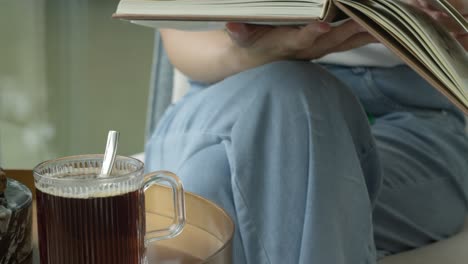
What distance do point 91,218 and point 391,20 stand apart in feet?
0.87

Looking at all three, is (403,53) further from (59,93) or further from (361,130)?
(59,93)

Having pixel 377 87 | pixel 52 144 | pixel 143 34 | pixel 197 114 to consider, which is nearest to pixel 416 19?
pixel 197 114

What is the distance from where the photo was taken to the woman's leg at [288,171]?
2.08 ft

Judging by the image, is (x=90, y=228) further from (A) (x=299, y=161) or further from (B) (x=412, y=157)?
(B) (x=412, y=157)

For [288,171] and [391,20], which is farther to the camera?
[288,171]

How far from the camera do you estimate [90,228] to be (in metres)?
0.43

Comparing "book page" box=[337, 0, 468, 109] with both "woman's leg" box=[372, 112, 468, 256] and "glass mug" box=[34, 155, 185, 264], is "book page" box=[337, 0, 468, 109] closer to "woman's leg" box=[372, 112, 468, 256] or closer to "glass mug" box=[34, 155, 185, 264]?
"glass mug" box=[34, 155, 185, 264]

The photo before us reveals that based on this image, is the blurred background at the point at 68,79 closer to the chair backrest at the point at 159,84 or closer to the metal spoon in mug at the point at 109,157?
the chair backrest at the point at 159,84

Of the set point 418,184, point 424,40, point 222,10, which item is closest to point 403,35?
point 424,40

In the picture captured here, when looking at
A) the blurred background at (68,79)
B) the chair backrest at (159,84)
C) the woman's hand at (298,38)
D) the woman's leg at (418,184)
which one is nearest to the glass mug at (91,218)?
the woman's hand at (298,38)

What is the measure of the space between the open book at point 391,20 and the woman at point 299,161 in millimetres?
91

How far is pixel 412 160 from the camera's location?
86 cm

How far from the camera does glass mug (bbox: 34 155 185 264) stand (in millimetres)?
429

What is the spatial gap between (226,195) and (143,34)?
9.41ft
